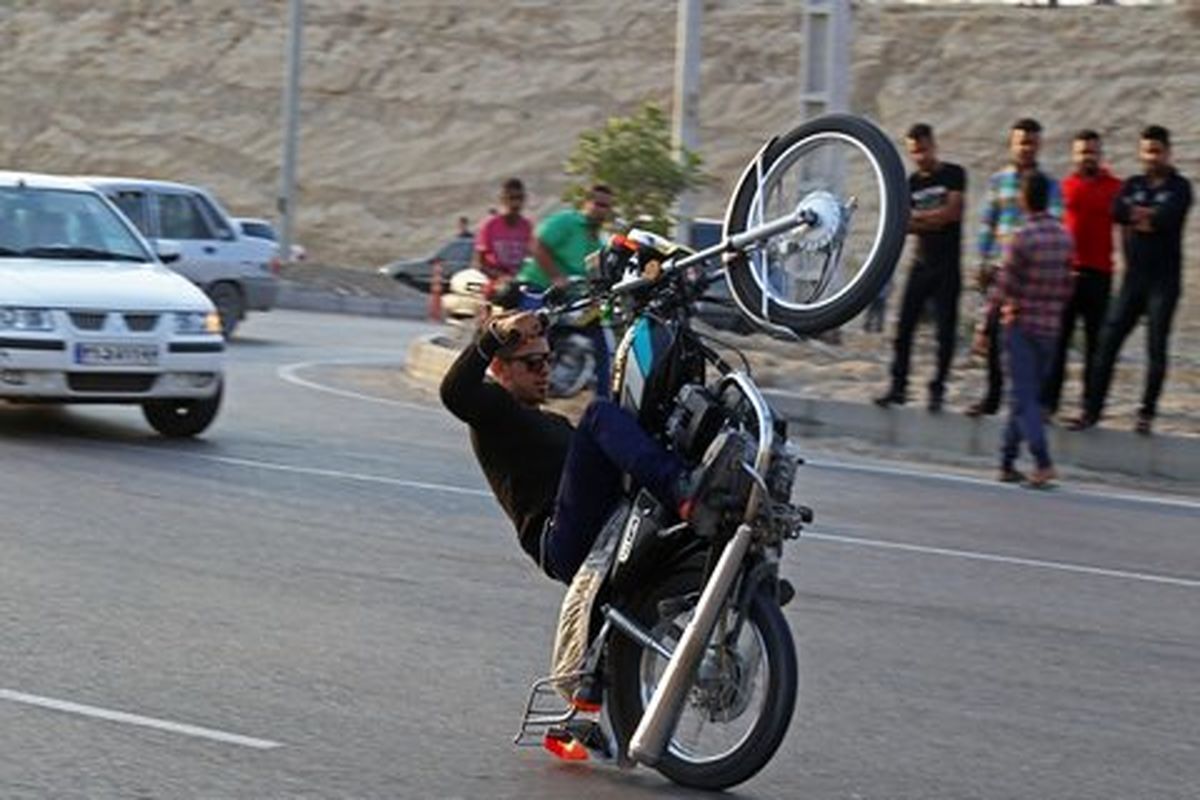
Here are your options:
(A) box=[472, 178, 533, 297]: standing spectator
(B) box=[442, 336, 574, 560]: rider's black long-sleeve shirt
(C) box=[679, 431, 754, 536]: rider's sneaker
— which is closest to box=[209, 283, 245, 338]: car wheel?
(A) box=[472, 178, 533, 297]: standing spectator

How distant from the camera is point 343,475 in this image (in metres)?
14.0

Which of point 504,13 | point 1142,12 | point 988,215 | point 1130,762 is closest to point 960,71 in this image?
point 1142,12

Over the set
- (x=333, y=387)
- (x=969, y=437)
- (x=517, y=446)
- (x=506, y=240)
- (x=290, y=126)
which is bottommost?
(x=333, y=387)

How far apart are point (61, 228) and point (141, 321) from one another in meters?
1.23

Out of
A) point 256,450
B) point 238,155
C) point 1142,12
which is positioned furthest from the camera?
point 238,155

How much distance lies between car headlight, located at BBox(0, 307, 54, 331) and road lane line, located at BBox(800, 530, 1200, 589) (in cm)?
491

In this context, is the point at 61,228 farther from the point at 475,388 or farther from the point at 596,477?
the point at 596,477

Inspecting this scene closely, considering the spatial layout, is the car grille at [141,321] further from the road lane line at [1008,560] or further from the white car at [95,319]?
the road lane line at [1008,560]

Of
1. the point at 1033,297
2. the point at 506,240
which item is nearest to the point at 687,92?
the point at 506,240

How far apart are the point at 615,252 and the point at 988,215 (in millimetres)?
9600

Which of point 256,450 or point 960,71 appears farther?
point 960,71

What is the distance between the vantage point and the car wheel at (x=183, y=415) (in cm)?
1537

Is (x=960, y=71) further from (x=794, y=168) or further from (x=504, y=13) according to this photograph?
(x=794, y=168)

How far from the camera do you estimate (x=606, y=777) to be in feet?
23.5
